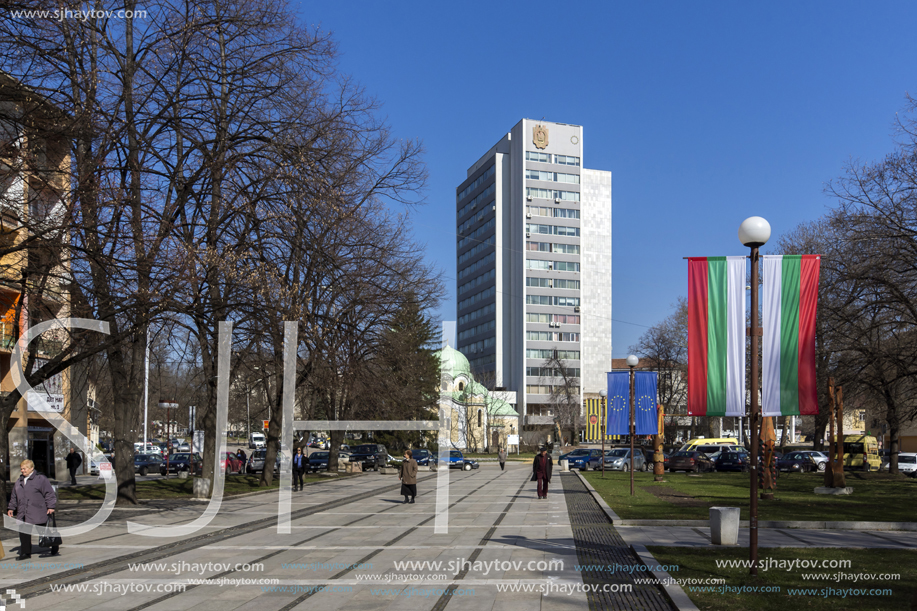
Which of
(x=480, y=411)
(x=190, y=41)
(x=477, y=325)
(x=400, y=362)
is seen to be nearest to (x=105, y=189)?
(x=190, y=41)

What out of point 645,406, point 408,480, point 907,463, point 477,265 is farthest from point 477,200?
point 408,480

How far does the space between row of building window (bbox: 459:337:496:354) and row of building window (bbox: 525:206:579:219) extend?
21.8 metres

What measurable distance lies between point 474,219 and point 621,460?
93.5 metres

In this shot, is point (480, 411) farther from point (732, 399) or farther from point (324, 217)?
point (732, 399)

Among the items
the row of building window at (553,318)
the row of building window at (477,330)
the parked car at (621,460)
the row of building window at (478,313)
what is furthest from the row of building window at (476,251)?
the parked car at (621,460)

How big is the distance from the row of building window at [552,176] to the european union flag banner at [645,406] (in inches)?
3577

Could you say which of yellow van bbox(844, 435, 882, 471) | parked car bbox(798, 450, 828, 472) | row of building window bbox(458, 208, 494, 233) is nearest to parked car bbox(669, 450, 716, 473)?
parked car bbox(798, 450, 828, 472)

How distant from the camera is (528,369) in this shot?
400 feet

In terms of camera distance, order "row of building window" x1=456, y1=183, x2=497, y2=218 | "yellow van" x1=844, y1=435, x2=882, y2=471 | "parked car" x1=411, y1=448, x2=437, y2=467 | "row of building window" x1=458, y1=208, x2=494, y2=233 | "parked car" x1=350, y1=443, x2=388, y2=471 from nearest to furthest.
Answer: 1. "yellow van" x1=844, y1=435, x2=882, y2=471
2. "parked car" x1=350, y1=443, x2=388, y2=471
3. "parked car" x1=411, y1=448, x2=437, y2=467
4. "row of building window" x1=456, y1=183, x2=497, y2=218
5. "row of building window" x1=458, y1=208, x2=494, y2=233

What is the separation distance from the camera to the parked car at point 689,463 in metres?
48.8

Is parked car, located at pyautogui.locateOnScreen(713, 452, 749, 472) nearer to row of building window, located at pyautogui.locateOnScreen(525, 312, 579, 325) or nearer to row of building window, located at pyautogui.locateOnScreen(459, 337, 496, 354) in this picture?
row of building window, located at pyautogui.locateOnScreen(525, 312, 579, 325)

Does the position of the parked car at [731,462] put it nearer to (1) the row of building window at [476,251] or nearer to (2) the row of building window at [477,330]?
(2) the row of building window at [477,330]

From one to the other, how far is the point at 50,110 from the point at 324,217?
8184 mm

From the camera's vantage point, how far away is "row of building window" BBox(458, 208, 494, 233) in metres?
134
